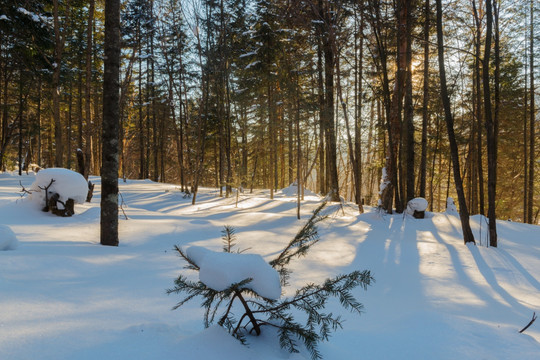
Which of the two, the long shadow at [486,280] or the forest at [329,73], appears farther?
the forest at [329,73]

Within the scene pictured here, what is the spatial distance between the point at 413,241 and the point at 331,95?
7.45m

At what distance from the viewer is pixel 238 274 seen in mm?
1399

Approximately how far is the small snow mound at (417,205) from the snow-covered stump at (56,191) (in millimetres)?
9636

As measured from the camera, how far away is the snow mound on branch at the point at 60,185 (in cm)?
596

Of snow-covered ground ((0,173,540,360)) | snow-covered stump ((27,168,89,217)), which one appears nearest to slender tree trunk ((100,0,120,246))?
snow-covered ground ((0,173,540,360))

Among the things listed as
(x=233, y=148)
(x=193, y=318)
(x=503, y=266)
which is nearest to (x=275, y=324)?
(x=193, y=318)

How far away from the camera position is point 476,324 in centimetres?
254

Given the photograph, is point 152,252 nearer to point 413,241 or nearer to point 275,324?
point 275,324

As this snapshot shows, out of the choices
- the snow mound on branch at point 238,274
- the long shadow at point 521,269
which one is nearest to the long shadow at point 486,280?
the long shadow at point 521,269

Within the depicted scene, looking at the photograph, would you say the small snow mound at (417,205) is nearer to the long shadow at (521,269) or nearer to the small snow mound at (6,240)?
the long shadow at (521,269)

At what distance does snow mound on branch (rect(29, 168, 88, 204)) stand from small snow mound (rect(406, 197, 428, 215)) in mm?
9605

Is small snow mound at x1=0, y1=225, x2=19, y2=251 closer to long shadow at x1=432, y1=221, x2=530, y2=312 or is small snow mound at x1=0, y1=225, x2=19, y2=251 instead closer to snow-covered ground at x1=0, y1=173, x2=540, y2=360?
snow-covered ground at x1=0, y1=173, x2=540, y2=360

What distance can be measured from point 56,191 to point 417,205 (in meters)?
10.1

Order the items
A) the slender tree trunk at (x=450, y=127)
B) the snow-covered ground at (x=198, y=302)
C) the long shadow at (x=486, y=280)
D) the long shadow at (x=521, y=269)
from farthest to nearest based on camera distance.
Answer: the slender tree trunk at (x=450, y=127)
the long shadow at (x=521, y=269)
the long shadow at (x=486, y=280)
the snow-covered ground at (x=198, y=302)
